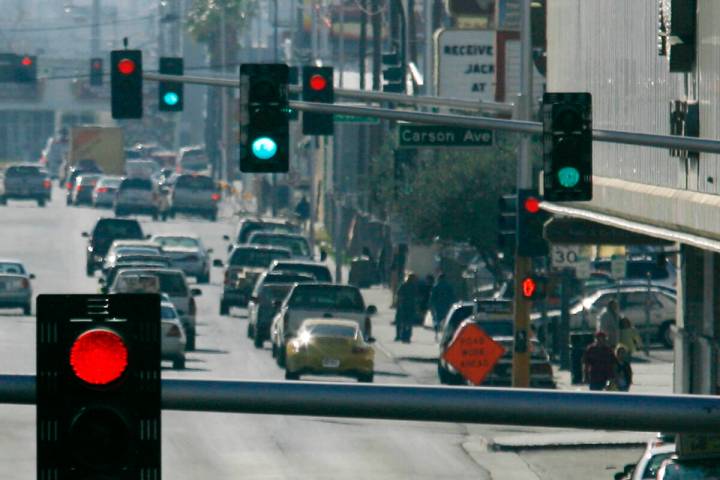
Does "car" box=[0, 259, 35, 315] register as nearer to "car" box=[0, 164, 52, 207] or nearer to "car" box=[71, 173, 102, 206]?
"car" box=[0, 164, 52, 207]

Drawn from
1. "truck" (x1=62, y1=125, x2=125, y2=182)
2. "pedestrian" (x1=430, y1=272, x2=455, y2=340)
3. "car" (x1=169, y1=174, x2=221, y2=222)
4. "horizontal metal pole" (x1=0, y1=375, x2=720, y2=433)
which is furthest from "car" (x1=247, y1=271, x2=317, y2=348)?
"truck" (x1=62, y1=125, x2=125, y2=182)

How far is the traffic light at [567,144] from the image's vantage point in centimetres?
1864

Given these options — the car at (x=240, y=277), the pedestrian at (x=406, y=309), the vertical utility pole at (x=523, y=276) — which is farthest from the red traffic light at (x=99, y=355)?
the car at (x=240, y=277)

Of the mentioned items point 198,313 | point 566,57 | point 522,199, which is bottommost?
point 198,313

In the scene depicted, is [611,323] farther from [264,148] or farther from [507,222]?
[264,148]

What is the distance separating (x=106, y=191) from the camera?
299 ft

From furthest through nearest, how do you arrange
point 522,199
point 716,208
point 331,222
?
point 331,222 → point 522,199 → point 716,208

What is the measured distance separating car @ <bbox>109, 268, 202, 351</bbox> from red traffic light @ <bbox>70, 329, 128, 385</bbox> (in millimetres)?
37081

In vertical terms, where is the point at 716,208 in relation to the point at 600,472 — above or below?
above

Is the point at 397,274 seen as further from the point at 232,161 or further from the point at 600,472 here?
the point at 232,161

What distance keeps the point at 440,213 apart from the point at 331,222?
33.3 meters

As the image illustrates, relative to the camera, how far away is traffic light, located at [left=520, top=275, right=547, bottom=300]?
28.4 m

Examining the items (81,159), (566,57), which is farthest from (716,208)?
(81,159)

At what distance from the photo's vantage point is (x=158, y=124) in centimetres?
19825
